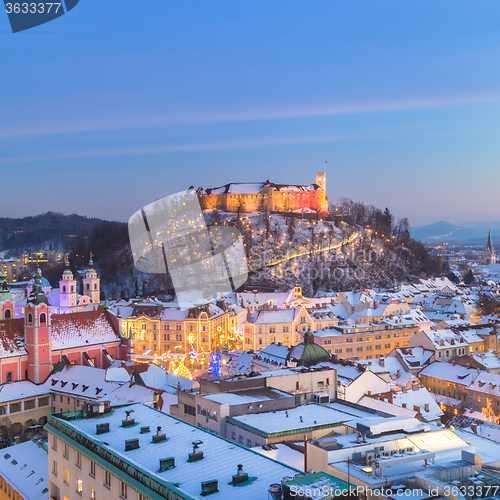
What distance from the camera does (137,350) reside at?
62125 millimetres

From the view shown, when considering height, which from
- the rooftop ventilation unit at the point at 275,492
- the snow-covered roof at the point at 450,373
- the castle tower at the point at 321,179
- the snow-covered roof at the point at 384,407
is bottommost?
the snow-covered roof at the point at 450,373

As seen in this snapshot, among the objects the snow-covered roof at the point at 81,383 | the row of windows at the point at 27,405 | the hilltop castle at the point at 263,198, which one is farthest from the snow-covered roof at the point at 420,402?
the hilltop castle at the point at 263,198

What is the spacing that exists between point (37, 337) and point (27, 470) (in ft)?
58.8

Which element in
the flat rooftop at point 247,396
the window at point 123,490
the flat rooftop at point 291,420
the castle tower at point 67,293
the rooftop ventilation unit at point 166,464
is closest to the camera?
the rooftop ventilation unit at point 166,464

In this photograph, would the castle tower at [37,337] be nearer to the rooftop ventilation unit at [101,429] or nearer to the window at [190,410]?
the window at [190,410]

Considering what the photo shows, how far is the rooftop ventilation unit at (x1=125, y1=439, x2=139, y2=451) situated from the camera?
54.7ft

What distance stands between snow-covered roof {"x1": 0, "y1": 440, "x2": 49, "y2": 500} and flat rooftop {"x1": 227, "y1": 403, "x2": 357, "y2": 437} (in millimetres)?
7859

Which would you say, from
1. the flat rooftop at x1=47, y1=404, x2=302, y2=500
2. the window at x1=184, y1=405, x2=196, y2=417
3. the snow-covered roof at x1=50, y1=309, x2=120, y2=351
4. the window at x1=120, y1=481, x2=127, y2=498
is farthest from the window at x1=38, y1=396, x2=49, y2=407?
the window at x1=120, y1=481, x2=127, y2=498

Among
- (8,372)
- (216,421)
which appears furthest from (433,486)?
(8,372)

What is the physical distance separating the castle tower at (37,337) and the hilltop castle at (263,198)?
79695mm

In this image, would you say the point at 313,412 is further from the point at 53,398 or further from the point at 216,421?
the point at 53,398

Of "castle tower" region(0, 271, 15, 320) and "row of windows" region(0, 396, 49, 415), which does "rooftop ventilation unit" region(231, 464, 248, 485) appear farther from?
"castle tower" region(0, 271, 15, 320)

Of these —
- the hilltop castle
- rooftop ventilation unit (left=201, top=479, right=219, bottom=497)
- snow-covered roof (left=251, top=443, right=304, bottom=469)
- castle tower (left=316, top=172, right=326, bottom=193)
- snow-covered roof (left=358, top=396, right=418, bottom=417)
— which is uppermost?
castle tower (left=316, top=172, right=326, bottom=193)

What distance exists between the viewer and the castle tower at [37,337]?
41500 mm
